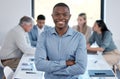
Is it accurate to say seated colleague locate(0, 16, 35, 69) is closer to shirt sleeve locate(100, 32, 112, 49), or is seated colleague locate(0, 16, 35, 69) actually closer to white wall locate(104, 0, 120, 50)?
shirt sleeve locate(100, 32, 112, 49)

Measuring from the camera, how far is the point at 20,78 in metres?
2.37

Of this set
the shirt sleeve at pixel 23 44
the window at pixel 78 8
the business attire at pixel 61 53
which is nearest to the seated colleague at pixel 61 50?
the business attire at pixel 61 53

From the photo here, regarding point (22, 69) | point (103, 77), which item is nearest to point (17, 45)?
point (22, 69)

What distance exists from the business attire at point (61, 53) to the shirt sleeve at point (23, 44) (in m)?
1.74

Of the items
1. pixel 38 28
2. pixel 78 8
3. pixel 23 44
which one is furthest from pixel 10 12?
pixel 23 44

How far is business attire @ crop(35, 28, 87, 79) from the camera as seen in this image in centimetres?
207

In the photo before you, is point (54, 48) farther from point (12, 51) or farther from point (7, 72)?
point (12, 51)

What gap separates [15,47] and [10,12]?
2.11 m

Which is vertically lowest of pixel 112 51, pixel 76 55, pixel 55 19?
pixel 112 51

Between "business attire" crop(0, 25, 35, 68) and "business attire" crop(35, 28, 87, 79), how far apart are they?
176cm

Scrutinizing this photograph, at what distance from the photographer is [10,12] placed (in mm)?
5953

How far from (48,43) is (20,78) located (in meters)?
0.51

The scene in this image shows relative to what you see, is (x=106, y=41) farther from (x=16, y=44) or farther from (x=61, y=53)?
(x=61, y=53)

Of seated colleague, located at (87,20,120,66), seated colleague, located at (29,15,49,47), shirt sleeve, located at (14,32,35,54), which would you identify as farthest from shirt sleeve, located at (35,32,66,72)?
seated colleague, located at (29,15,49,47)
